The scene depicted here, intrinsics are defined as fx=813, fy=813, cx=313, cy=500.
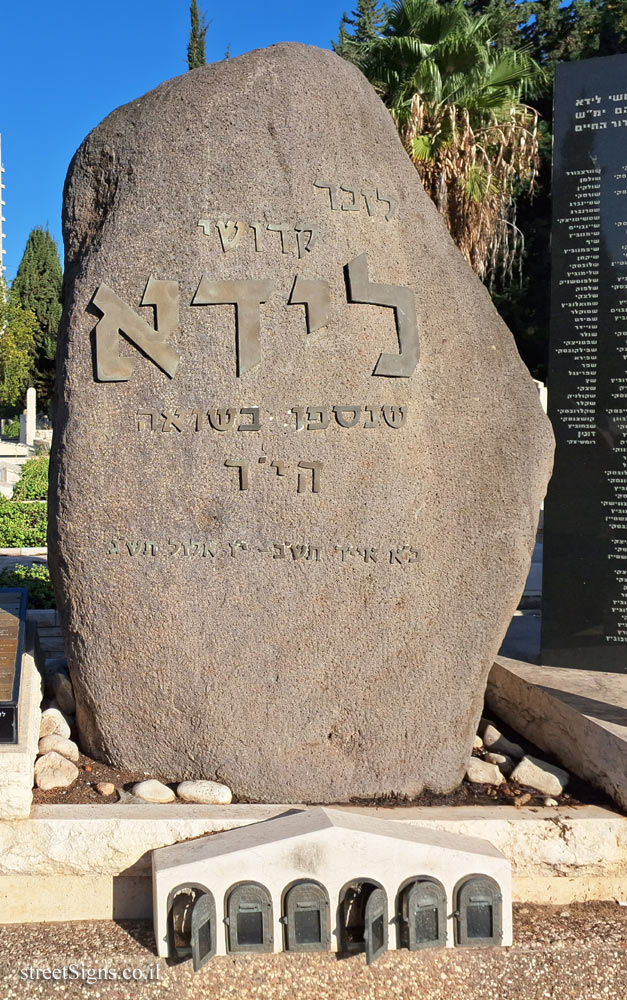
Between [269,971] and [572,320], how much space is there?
303 centimetres

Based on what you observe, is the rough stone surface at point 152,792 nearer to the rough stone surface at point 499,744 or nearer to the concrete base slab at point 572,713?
the rough stone surface at point 499,744

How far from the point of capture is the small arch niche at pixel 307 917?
236cm

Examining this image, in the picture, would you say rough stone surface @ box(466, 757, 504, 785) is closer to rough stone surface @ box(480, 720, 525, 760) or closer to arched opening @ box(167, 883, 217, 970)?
rough stone surface @ box(480, 720, 525, 760)

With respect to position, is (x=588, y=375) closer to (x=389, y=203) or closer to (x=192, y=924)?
(x=389, y=203)

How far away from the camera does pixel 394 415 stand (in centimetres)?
297

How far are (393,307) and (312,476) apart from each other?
0.70 m

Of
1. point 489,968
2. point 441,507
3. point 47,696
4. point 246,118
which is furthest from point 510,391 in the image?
point 47,696

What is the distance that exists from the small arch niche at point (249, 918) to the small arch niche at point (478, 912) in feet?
1.84

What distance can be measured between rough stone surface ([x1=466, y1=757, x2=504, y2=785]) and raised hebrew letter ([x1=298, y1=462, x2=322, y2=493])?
4.07 feet

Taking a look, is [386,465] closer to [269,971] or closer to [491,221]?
[269,971]

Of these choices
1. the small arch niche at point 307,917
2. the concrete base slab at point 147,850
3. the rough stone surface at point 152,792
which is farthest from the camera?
the rough stone surface at point 152,792

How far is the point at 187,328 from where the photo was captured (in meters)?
2.95

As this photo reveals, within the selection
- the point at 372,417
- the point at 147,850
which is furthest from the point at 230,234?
the point at 147,850

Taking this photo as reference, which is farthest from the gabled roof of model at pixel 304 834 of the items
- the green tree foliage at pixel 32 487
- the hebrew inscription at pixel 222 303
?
the green tree foliage at pixel 32 487
